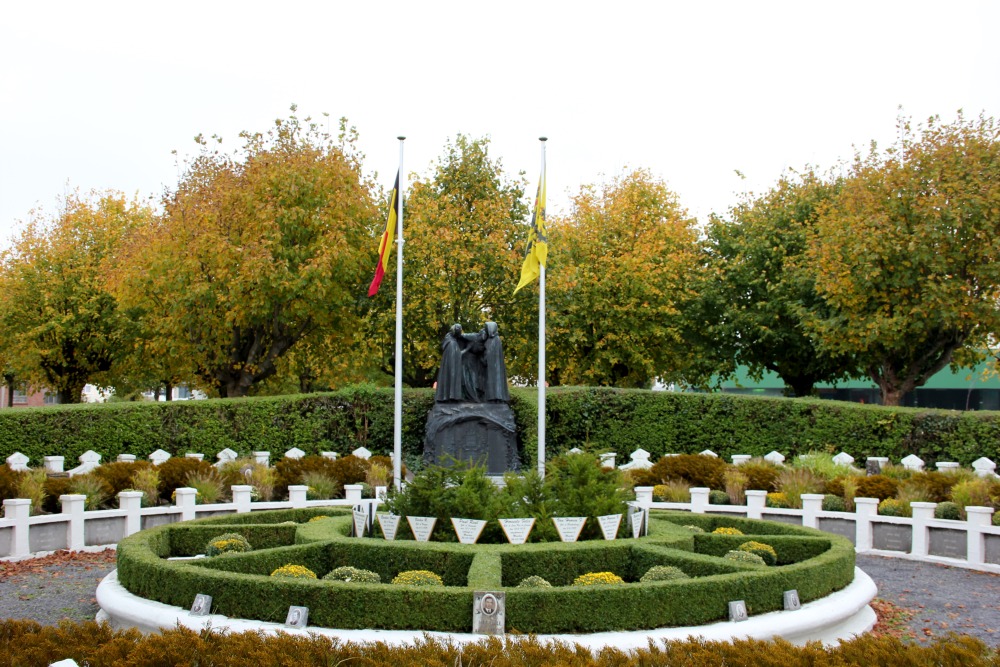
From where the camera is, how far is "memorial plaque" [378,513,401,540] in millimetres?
12008

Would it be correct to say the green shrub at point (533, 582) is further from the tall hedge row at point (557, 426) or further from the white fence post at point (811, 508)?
the tall hedge row at point (557, 426)

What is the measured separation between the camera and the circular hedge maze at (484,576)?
27.4 feet

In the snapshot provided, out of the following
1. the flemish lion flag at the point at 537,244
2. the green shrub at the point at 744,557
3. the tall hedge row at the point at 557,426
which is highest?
the flemish lion flag at the point at 537,244

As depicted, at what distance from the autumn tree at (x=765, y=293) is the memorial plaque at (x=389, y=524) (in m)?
22.4

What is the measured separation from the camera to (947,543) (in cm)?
1511

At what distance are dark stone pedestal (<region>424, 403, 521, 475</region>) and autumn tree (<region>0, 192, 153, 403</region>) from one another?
54.3 feet

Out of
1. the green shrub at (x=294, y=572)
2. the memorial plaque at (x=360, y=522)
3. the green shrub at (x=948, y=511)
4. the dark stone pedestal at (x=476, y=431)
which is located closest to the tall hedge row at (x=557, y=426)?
the dark stone pedestal at (x=476, y=431)

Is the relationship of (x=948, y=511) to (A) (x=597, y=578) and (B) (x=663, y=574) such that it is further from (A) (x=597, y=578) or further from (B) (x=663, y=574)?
(A) (x=597, y=578)

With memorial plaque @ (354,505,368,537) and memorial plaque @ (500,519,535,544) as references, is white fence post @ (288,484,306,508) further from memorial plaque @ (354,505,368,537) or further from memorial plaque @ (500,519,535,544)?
memorial plaque @ (500,519,535,544)

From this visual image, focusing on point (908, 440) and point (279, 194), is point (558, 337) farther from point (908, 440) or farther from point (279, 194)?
point (908, 440)

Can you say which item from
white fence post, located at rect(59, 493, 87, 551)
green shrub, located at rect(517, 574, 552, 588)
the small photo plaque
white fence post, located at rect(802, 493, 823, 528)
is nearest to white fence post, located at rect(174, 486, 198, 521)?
white fence post, located at rect(59, 493, 87, 551)

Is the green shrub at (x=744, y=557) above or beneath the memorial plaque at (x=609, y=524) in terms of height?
beneath

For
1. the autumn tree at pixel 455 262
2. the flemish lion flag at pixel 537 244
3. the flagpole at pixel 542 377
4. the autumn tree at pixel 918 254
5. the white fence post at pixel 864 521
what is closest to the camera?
the white fence post at pixel 864 521

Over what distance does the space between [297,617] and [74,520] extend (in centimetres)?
901
